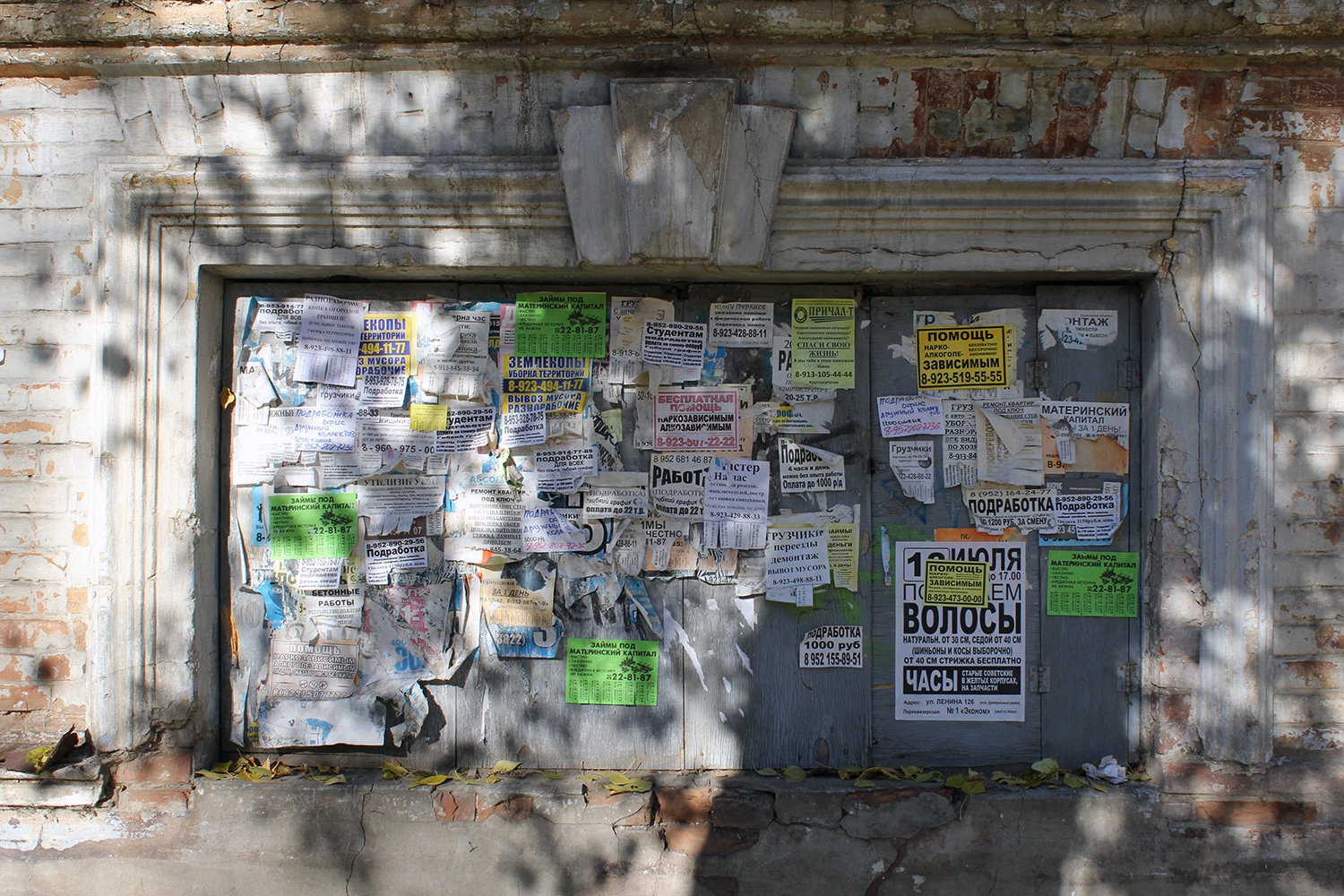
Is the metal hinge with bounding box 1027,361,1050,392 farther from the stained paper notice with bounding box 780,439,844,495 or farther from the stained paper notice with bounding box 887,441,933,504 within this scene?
the stained paper notice with bounding box 780,439,844,495

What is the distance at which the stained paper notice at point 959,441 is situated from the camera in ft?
9.04

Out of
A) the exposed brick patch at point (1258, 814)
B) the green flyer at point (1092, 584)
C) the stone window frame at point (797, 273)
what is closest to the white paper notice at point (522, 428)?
the stone window frame at point (797, 273)

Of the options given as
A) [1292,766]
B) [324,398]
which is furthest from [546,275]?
[1292,766]

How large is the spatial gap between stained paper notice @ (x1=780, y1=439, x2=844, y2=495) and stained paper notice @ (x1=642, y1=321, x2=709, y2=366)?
0.51 metres

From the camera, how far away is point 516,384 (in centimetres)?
279

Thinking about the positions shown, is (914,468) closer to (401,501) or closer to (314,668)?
(401,501)

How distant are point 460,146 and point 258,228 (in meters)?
0.79

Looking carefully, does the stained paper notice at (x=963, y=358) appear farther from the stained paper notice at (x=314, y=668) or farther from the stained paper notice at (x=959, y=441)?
the stained paper notice at (x=314, y=668)

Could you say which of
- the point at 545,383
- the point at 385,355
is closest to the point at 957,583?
the point at 545,383

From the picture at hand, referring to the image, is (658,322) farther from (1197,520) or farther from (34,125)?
(34,125)

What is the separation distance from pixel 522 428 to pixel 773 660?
1.26 metres

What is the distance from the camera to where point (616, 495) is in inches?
110

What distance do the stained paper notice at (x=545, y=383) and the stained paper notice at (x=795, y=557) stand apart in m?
0.88

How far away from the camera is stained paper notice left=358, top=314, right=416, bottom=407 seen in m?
2.81
